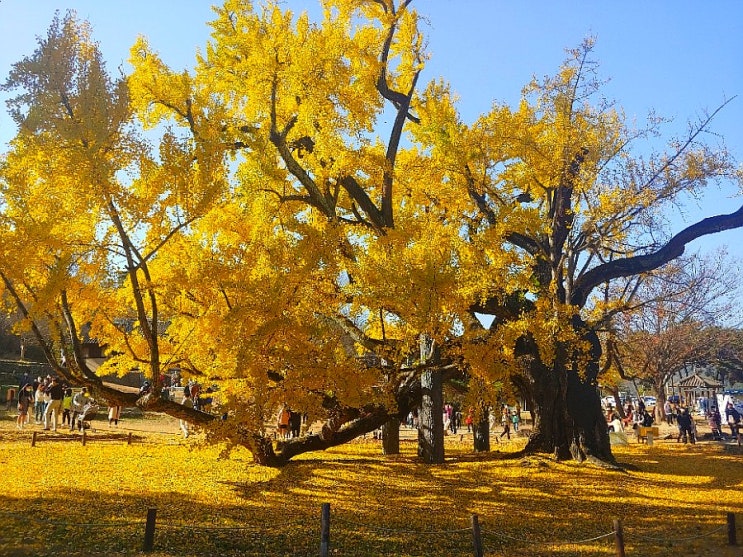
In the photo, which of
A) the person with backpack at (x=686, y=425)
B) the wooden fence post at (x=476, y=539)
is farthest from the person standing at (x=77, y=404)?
the person with backpack at (x=686, y=425)

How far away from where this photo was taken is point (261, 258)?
10219mm

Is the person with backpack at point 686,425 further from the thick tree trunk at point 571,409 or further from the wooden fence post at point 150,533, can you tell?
the wooden fence post at point 150,533

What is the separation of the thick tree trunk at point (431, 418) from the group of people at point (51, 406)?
1046 centimetres

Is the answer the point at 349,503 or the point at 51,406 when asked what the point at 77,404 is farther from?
the point at 349,503

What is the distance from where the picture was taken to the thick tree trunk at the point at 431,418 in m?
15.4

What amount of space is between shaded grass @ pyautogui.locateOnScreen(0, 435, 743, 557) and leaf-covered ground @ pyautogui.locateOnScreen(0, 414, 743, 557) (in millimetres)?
34

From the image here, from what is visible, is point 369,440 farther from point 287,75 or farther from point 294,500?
point 287,75

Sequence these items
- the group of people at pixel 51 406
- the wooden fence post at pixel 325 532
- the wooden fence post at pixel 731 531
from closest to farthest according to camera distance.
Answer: the wooden fence post at pixel 325 532, the wooden fence post at pixel 731 531, the group of people at pixel 51 406

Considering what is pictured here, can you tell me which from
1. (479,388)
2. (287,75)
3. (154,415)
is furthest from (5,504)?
(154,415)

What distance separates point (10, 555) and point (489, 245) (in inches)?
391

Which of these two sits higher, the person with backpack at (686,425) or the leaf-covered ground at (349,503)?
the person with backpack at (686,425)

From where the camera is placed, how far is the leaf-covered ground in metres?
7.73

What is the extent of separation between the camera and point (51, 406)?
60.2 feet

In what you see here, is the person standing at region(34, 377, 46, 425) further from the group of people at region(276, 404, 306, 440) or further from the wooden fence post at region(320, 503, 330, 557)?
the wooden fence post at region(320, 503, 330, 557)
